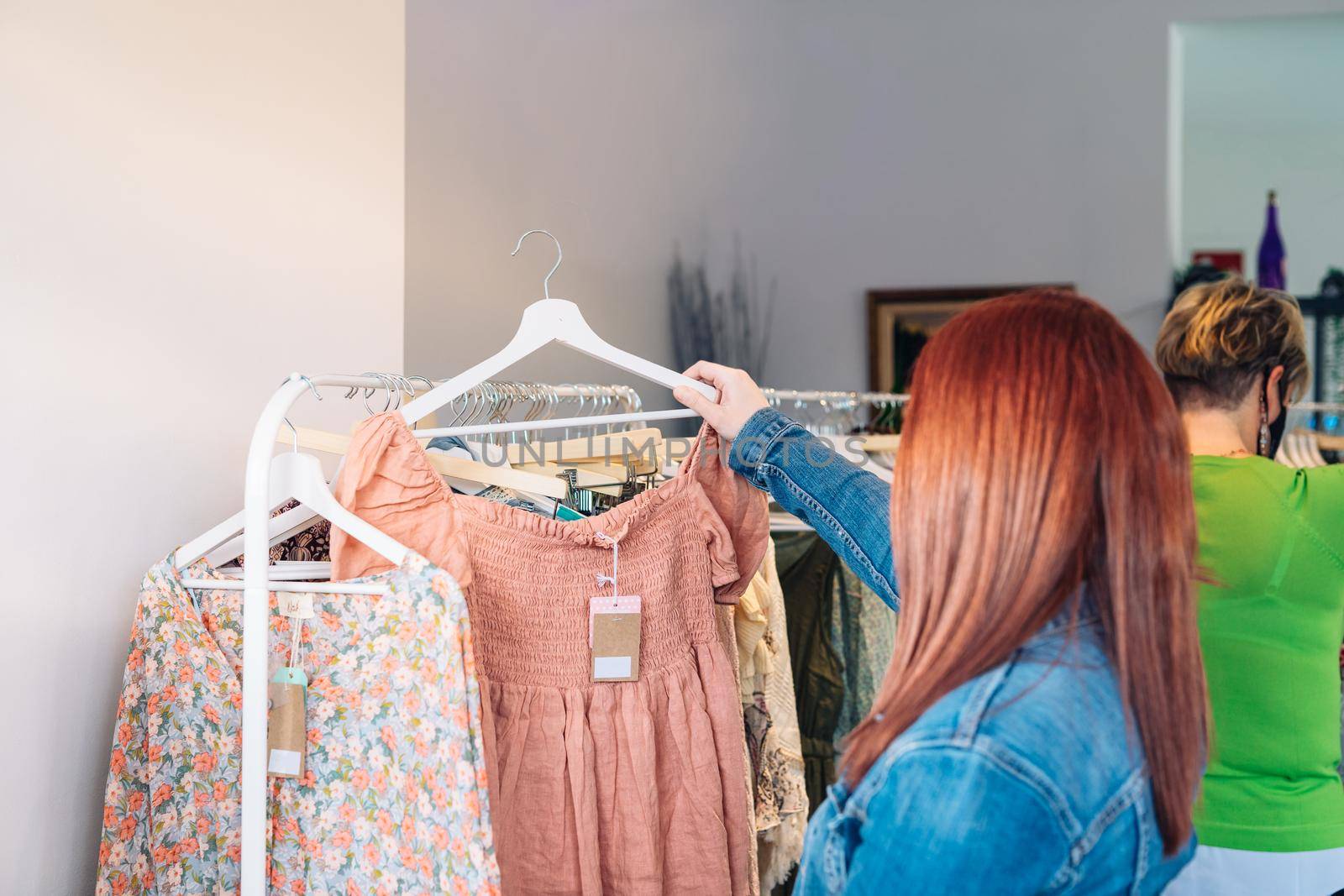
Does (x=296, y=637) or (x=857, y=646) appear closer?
(x=296, y=637)

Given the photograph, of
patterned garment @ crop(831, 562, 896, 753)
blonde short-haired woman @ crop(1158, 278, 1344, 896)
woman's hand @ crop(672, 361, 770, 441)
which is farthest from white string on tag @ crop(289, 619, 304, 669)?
patterned garment @ crop(831, 562, 896, 753)

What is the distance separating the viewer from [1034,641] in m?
0.82

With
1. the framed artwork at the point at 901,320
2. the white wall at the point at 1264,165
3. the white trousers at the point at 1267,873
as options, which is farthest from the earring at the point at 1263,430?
the white wall at the point at 1264,165

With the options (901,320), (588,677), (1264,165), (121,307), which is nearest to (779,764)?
(588,677)

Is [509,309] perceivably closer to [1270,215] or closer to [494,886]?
[494,886]

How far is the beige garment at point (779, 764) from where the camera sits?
1771mm

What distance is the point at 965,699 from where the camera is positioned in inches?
31.4

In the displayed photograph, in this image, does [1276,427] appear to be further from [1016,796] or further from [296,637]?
[296,637]

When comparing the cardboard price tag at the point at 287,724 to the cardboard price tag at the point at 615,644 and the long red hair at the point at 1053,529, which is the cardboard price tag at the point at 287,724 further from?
the long red hair at the point at 1053,529

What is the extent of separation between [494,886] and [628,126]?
2339 millimetres

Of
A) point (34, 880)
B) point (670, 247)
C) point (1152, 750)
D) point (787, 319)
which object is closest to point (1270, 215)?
point (787, 319)

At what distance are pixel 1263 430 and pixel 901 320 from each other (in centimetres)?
313

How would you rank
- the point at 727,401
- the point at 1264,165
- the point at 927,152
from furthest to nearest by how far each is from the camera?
the point at 1264,165 → the point at 927,152 → the point at 727,401

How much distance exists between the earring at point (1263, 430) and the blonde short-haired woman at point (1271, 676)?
0.17 metres
